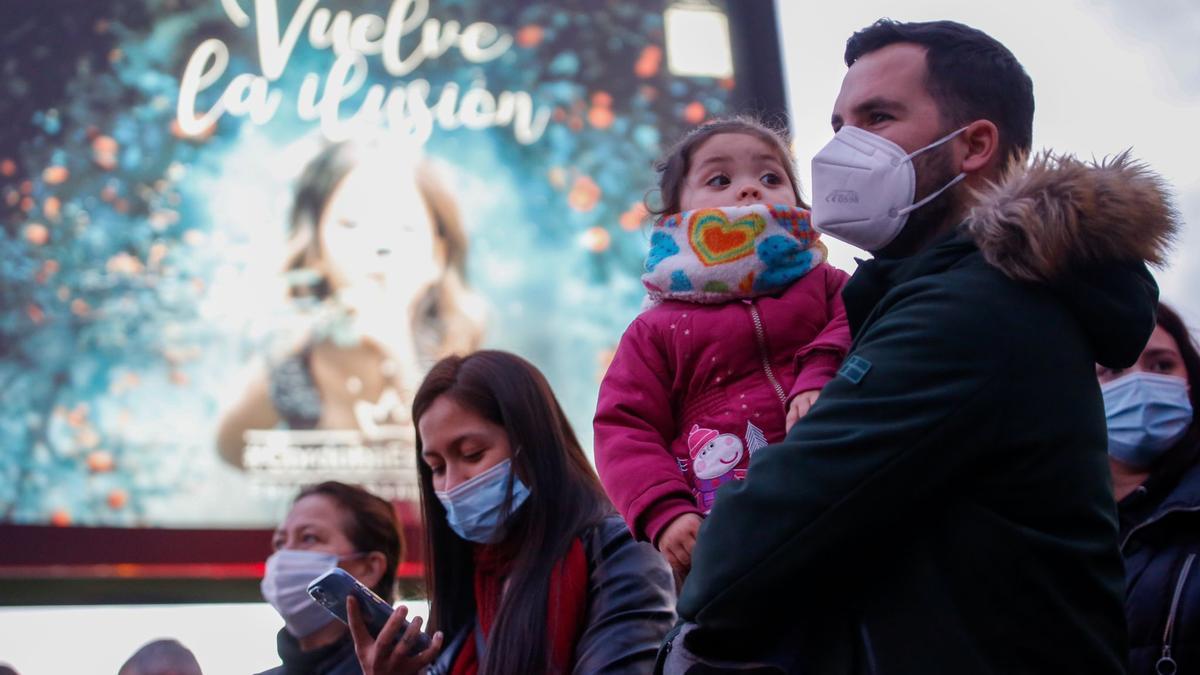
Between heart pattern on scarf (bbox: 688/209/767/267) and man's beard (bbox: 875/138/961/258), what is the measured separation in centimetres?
28

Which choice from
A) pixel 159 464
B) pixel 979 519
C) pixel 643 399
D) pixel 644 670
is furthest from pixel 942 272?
pixel 159 464

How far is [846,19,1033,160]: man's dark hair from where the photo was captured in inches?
83.7

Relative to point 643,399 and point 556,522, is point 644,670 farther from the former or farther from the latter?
point 643,399

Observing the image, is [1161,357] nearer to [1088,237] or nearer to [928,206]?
[928,206]

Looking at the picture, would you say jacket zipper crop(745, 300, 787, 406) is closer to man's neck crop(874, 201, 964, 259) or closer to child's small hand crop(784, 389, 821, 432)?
child's small hand crop(784, 389, 821, 432)

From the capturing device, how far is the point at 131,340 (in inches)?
390

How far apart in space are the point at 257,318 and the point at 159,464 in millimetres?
1264

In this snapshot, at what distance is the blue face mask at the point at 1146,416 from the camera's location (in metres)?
3.21

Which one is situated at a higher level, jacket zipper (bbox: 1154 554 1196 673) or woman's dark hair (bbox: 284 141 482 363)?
woman's dark hair (bbox: 284 141 482 363)

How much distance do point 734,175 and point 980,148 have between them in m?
0.52

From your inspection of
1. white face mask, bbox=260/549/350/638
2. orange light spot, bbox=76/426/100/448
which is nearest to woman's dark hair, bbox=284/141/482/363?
orange light spot, bbox=76/426/100/448

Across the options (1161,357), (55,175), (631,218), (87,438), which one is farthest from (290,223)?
(1161,357)

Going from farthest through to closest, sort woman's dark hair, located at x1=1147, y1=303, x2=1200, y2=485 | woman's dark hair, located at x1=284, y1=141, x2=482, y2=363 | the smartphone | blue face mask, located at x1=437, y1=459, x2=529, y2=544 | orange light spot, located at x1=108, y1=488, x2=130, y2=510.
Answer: woman's dark hair, located at x1=284, y1=141, x2=482, y2=363 → orange light spot, located at x1=108, y1=488, x2=130, y2=510 → woman's dark hair, located at x1=1147, y1=303, x2=1200, y2=485 → blue face mask, located at x1=437, y1=459, x2=529, y2=544 → the smartphone

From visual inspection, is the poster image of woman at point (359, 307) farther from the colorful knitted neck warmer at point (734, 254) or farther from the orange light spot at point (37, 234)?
the colorful knitted neck warmer at point (734, 254)
